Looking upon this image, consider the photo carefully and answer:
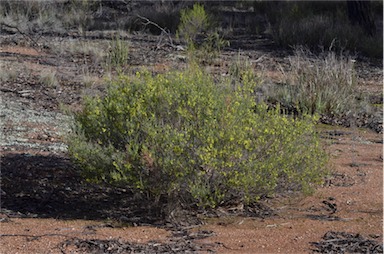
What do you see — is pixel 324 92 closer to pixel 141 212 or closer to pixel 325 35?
pixel 141 212

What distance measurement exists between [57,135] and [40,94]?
95.7 inches

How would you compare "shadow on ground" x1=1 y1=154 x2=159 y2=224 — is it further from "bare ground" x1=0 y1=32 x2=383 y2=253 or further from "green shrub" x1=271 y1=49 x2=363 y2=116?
"green shrub" x1=271 y1=49 x2=363 y2=116

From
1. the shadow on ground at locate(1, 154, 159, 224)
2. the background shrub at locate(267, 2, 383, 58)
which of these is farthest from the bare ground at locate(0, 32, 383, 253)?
the background shrub at locate(267, 2, 383, 58)

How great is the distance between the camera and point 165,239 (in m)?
6.10

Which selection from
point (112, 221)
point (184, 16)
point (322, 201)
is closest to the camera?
point (112, 221)

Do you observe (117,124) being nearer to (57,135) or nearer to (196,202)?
(196,202)

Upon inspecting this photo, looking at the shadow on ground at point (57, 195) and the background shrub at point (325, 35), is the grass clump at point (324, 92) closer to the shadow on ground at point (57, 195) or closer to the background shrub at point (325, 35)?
the background shrub at point (325, 35)

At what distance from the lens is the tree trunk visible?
62.6 feet

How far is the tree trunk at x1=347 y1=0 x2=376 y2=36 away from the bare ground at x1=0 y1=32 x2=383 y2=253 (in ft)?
28.6

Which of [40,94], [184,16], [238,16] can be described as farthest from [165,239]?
[238,16]

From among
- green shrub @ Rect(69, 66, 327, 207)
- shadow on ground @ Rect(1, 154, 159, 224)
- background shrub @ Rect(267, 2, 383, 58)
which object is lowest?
background shrub @ Rect(267, 2, 383, 58)

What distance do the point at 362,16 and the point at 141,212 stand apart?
1360cm

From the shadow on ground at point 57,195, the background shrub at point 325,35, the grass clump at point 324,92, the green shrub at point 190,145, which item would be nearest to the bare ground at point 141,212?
the shadow on ground at point 57,195

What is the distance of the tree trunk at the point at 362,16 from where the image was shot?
19094mm
